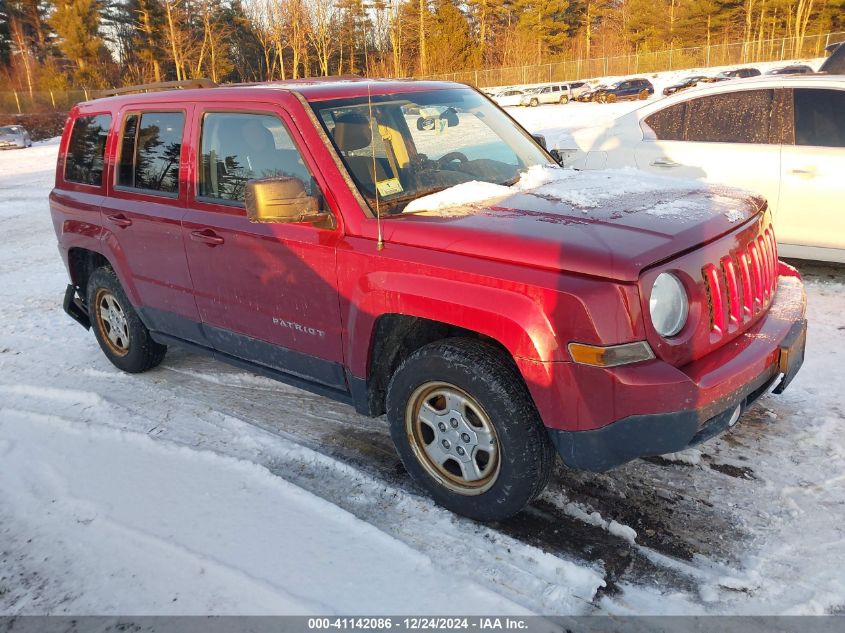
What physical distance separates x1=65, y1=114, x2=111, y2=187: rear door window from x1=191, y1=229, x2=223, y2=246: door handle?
1.34 meters

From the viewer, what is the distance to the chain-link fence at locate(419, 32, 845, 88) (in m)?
43.1

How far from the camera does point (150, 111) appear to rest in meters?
4.39

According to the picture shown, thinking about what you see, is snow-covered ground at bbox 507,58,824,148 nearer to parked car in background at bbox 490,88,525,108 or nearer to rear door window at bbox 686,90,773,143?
parked car in background at bbox 490,88,525,108

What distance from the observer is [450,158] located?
383 centimetres

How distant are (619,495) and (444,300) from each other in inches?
53.0

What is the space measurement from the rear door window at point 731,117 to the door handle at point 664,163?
11.6 inches

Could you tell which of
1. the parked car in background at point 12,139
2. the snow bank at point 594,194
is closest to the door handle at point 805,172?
the snow bank at point 594,194

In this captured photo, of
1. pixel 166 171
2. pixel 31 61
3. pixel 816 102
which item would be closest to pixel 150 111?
pixel 166 171

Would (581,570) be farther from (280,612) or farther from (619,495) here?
(280,612)

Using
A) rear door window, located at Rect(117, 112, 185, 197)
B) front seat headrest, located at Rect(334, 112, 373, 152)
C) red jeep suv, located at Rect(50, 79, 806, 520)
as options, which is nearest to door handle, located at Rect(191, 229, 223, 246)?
red jeep suv, located at Rect(50, 79, 806, 520)

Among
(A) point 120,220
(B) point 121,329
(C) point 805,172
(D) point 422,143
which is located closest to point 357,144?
(D) point 422,143

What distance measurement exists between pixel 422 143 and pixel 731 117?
3864 millimetres

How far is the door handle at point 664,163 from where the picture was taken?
640 centimetres

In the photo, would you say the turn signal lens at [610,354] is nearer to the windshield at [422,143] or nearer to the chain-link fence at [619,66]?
the windshield at [422,143]
